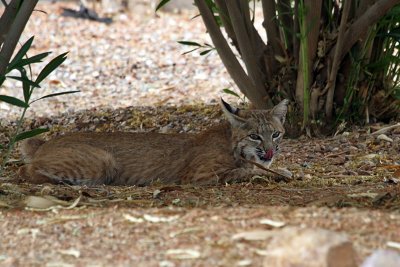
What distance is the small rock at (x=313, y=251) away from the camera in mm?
2980

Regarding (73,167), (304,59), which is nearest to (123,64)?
(304,59)

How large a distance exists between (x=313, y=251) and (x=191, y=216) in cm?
107

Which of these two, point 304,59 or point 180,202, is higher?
point 304,59

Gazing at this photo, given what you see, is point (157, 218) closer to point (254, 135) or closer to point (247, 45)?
point (254, 135)

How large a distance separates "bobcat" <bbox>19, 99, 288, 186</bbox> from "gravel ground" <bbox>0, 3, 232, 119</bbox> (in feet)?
11.5

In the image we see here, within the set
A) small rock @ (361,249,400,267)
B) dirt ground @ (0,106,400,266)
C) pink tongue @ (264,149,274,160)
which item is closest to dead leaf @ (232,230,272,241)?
dirt ground @ (0,106,400,266)

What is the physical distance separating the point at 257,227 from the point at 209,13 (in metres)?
4.06

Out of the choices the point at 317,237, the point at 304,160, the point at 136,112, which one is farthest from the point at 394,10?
the point at 317,237

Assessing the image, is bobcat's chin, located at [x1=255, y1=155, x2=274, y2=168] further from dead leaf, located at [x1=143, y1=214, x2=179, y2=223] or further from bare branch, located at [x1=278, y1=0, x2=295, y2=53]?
dead leaf, located at [x1=143, y1=214, x2=179, y2=223]

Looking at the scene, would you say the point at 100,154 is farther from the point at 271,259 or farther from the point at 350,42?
the point at 271,259

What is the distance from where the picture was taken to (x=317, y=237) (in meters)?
3.06

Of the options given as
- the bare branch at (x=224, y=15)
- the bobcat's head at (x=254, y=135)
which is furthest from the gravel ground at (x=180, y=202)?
the bare branch at (x=224, y=15)

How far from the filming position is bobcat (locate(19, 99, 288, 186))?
251 inches

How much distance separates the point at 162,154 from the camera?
21.7ft
